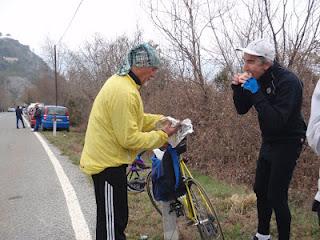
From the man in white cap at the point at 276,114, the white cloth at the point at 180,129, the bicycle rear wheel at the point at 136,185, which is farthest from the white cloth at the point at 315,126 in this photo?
the bicycle rear wheel at the point at 136,185

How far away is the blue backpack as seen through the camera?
4.46m

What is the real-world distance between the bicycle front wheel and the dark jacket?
Answer: 0.91 m

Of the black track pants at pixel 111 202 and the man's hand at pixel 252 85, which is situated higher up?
the man's hand at pixel 252 85

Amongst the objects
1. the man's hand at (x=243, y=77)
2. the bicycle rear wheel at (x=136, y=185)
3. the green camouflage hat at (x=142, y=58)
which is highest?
the green camouflage hat at (x=142, y=58)

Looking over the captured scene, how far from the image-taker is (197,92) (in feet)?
39.5

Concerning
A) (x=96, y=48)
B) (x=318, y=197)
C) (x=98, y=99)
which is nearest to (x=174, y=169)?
(x=98, y=99)

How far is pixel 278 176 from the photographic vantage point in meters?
3.91

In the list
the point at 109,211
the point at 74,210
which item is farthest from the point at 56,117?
the point at 109,211

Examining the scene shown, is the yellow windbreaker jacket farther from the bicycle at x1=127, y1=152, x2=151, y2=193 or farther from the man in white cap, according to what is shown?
the bicycle at x1=127, y1=152, x2=151, y2=193

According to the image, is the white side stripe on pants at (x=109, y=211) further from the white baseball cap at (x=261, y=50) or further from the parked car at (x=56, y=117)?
the parked car at (x=56, y=117)

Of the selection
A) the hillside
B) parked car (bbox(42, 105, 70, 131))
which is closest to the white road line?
parked car (bbox(42, 105, 70, 131))

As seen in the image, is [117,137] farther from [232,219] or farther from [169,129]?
[232,219]

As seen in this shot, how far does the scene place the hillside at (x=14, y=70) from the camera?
145m

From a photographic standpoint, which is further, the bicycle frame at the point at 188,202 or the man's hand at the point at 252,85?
the bicycle frame at the point at 188,202
